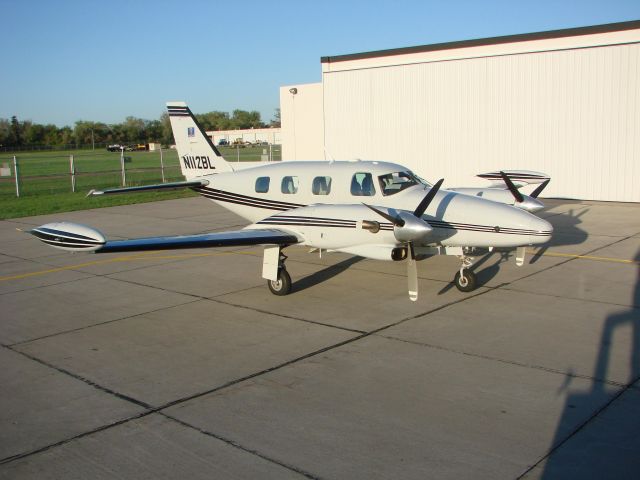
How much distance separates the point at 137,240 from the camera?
10.3m

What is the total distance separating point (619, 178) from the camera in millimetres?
24484

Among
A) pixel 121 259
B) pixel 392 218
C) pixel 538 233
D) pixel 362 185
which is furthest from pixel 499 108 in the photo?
pixel 392 218

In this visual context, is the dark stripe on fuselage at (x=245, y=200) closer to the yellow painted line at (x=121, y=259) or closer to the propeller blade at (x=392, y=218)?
the yellow painted line at (x=121, y=259)

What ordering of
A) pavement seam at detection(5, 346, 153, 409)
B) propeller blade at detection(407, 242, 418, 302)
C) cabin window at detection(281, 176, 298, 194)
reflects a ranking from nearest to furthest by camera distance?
pavement seam at detection(5, 346, 153, 409), propeller blade at detection(407, 242, 418, 302), cabin window at detection(281, 176, 298, 194)

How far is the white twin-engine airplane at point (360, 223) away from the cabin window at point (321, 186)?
0.07 feet

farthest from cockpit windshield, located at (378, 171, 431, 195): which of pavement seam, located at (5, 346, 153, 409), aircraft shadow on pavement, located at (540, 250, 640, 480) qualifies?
pavement seam, located at (5, 346, 153, 409)

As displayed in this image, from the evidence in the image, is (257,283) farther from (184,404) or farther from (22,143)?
(22,143)

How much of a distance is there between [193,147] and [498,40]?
56.1 feet

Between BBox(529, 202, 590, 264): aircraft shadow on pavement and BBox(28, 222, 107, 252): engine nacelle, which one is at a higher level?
BBox(28, 222, 107, 252): engine nacelle

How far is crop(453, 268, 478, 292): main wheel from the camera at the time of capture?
11.4 m

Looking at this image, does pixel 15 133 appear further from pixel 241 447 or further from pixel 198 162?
pixel 241 447

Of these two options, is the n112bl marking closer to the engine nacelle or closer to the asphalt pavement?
the asphalt pavement

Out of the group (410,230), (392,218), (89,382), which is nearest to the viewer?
(89,382)

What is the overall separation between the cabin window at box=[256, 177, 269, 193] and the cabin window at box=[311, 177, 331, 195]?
4.35 ft
